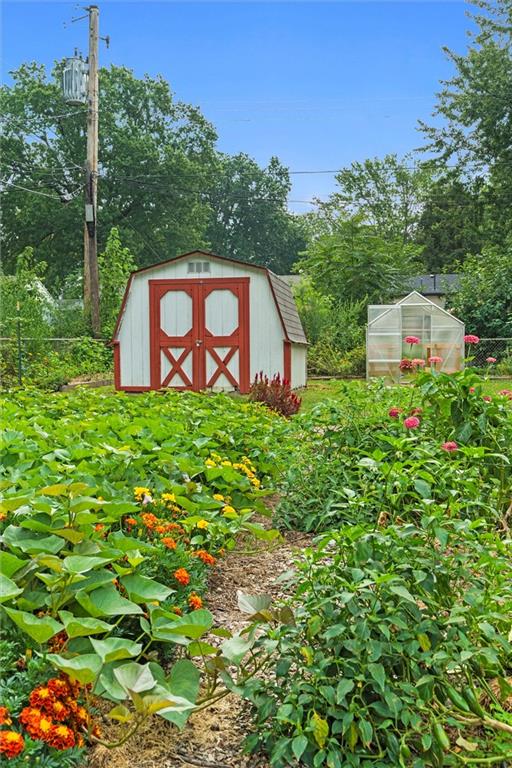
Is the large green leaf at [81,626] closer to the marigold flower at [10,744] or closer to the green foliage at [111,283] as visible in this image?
the marigold flower at [10,744]

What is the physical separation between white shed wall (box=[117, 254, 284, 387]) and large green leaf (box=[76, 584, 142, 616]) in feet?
33.7

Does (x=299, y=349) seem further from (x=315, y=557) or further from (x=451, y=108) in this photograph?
(x=451, y=108)

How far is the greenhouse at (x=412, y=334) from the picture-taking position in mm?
15383

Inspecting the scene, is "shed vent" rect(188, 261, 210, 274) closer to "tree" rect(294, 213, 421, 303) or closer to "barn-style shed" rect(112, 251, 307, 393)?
"barn-style shed" rect(112, 251, 307, 393)

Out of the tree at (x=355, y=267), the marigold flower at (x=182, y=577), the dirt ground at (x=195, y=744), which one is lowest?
the dirt ground at (x=195, y=744)

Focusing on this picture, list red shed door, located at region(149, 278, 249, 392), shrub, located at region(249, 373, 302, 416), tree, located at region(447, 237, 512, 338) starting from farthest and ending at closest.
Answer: tree, located at region(447, 237, 512, 338) < red shed door, located at region(149, 278, 249, 392) < shrub, located at region(249, 373, 302, 416)

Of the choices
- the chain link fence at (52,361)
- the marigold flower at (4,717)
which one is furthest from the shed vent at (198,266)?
the marigold flower at (4,717)

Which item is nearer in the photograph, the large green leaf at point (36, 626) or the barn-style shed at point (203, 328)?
the large green leaf at point (36, 626)

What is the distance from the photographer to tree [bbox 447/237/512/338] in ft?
58.3

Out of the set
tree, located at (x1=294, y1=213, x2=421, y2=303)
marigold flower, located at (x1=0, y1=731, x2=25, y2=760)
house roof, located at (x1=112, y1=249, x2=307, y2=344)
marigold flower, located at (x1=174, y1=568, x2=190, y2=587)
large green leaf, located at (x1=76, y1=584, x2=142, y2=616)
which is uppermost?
tree, located at (x1=294, y1=213, x2=421, y2=303)

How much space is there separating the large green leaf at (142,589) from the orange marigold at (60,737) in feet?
1.39

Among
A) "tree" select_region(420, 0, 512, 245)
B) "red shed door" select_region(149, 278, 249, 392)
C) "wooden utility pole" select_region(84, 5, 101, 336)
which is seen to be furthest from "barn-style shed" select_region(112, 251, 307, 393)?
"tree" select_region(420, 0, 512, 245)

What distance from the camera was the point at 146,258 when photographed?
3319cm

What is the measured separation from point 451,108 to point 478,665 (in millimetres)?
23764
